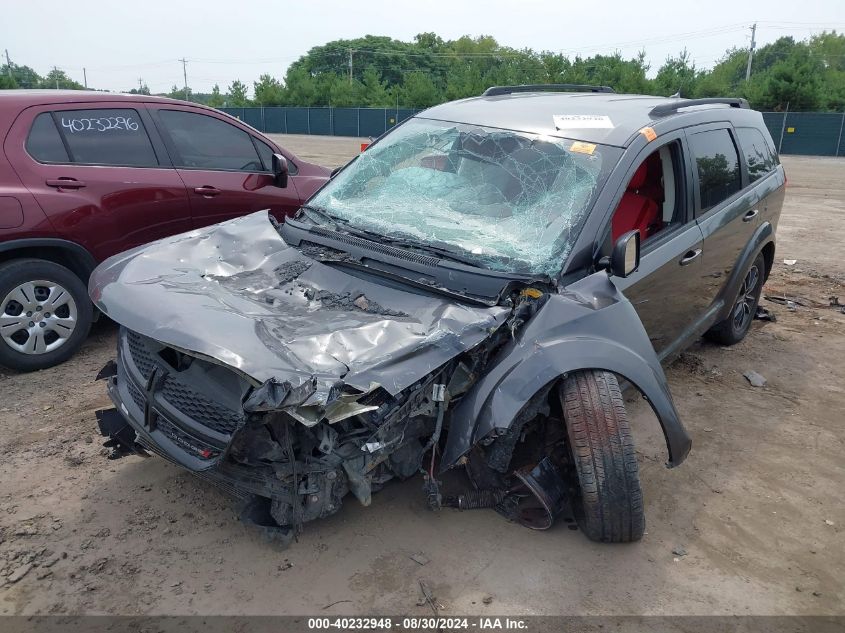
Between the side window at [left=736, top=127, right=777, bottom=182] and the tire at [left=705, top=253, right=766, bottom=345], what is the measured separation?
0.68 metres

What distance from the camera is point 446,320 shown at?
2777 mm

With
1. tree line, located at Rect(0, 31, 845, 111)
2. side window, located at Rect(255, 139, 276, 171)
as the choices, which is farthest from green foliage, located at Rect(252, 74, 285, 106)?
side window, located at Rect(255, 139, 276, 171)

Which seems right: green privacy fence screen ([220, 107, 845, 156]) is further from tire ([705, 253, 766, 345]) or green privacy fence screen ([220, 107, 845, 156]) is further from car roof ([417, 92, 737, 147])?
car roof ([417, 92, 737, 147])

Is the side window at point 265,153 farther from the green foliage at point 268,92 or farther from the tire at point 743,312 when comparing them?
the green foliage at point 268,92

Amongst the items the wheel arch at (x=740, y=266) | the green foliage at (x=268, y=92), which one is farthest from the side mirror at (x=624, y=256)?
the green foliage at (x=268, y=92)

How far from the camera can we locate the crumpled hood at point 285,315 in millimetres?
2467

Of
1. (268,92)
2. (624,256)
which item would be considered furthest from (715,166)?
(268,92)

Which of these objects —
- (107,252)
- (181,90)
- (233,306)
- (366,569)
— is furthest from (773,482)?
(181,90)

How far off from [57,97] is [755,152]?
17.1 ft

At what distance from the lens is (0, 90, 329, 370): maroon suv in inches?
176

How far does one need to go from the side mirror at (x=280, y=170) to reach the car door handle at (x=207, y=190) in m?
0.50

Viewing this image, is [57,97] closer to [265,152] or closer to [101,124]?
[101,124]

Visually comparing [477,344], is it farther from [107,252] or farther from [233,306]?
[107,252]

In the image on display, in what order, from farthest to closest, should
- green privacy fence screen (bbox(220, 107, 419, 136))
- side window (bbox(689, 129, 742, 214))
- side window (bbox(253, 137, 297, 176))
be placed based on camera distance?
green privacy fence screen (bbox(220, 107, 419, 136))
side window (bbox(253, 137, 297, 176))
side window (bbox(689, 129, 742, 214))
